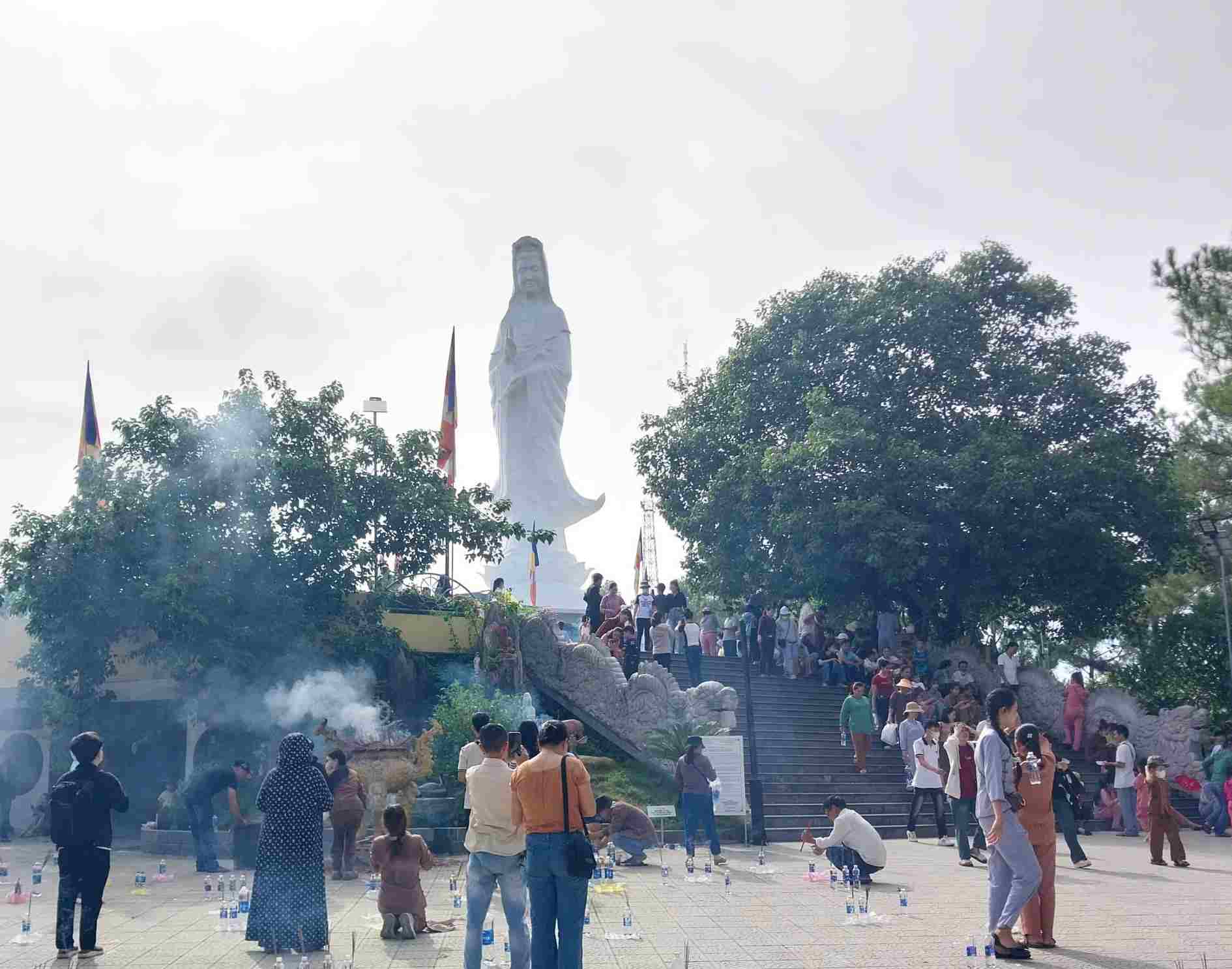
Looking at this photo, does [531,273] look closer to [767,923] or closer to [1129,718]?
[1129,718]

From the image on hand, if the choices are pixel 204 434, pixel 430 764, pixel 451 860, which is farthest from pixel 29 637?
pixel 451 860

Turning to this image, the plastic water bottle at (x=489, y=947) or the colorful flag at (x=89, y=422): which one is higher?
the colorful flag at (x=89, y=422)

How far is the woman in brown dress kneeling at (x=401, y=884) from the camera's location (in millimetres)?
9367

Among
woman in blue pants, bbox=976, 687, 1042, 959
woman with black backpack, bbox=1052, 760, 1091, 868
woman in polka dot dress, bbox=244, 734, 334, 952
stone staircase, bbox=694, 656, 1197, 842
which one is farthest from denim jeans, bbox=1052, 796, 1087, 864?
woman in polka dot dress, bbox=244, 734, 334, 952

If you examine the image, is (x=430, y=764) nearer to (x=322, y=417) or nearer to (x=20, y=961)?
(x=322, y=417)

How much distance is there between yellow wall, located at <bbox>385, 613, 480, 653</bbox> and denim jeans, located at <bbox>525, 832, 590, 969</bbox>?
15.6m

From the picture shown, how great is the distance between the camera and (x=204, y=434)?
64.4 ft

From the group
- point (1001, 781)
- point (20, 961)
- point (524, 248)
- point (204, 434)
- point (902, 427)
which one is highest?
point (524, 248)

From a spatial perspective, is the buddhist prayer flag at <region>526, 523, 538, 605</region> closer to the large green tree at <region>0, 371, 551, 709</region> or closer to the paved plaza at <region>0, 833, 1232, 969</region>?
the large green tree at <region>0, 371, 551, 709</region>

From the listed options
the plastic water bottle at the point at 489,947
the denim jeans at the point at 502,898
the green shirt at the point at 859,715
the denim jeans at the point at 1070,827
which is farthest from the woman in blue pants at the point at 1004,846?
the green shirt at the point at 859,715

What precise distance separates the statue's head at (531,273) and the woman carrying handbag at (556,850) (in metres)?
26.2

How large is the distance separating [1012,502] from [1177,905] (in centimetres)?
1567

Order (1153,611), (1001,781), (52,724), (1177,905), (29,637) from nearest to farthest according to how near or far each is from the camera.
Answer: (1001,781) < (1177,905) < (52,724) < (29,637) < (1153,611)

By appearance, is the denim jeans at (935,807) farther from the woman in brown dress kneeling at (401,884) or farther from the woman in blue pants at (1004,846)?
the woman in brown dress kneeling at (401,884)
